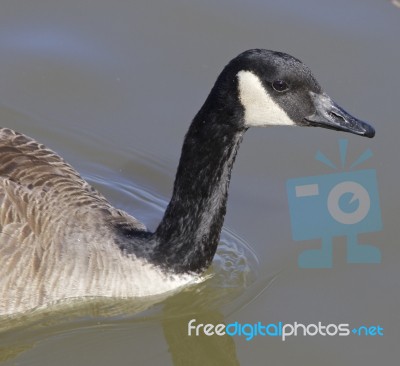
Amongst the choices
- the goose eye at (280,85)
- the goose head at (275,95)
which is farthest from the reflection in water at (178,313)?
the goose eye at (280,85)

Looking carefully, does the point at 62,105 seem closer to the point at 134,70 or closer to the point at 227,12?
the point at 134,70

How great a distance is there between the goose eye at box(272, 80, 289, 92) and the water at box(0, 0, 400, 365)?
1.95 metres

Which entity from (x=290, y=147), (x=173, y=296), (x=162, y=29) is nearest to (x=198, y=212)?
(x=173, y=296)

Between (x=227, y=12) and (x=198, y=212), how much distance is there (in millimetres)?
3867

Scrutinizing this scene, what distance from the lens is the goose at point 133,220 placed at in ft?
20.8

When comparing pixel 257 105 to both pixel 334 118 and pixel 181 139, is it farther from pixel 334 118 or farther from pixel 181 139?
pixel 181 139

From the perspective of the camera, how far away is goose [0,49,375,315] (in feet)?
20.8

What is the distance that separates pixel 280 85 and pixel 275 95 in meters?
0.09

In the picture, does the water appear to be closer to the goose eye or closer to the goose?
the goose

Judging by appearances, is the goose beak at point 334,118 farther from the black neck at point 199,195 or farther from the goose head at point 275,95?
the black neck at point 199,195

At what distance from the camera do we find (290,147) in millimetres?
8852

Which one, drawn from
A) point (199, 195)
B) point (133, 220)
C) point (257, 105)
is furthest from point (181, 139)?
point (257, 105)

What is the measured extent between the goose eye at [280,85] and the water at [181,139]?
1949mm

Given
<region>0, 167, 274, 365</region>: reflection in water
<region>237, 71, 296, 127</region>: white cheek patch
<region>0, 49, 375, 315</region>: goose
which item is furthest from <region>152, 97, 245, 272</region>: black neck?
<region>0, 167, 274, 365</region>: reflection in water
